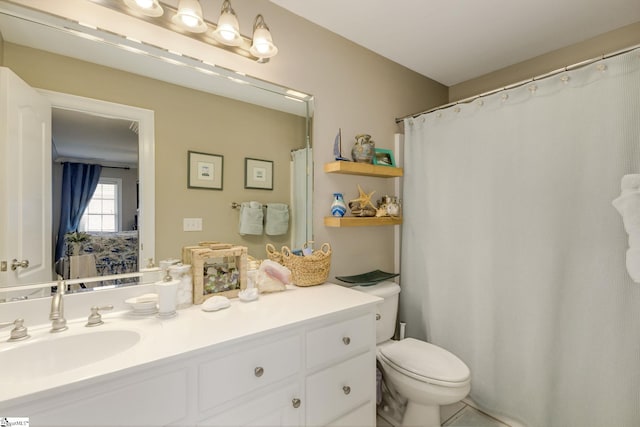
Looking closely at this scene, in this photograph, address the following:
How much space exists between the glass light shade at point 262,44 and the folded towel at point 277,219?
77 centimetres

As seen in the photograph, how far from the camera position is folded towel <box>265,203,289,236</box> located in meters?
1.66

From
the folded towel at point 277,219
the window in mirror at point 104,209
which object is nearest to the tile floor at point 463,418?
the folded towel at point 277,219

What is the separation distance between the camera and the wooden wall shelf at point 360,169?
1.79 metres

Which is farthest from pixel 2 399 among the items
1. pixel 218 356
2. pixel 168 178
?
pixel 168 178

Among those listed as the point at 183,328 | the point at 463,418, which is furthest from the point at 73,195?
the point at 463,418

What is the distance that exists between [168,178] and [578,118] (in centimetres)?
200

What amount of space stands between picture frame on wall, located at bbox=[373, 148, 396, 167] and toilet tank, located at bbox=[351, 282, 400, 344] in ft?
2.77

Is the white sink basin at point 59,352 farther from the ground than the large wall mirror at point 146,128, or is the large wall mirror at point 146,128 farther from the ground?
the large wall mirror at point 146,128

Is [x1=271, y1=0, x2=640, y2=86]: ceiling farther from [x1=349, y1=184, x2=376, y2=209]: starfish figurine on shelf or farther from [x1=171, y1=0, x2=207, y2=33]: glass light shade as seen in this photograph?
[x1=349, y1=184, x2=376, y2=209]: starfish figurine on shelf

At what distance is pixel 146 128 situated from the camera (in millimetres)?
1300

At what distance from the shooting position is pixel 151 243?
51.5 inches

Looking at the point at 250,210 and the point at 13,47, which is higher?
the point at 13,47

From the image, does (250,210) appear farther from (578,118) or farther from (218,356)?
(578,118)

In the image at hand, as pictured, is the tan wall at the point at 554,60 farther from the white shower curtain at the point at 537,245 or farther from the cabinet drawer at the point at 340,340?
the cabinet drawer at the point at 340,340
